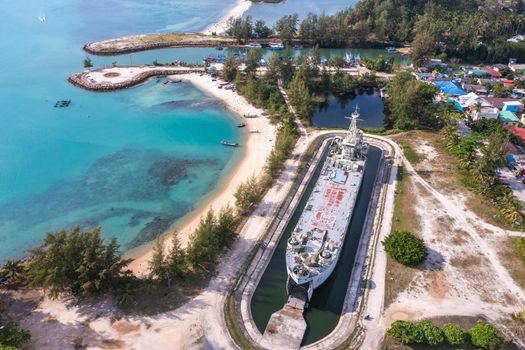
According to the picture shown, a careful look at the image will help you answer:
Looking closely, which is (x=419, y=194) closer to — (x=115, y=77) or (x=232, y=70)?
(x=232, y=70)

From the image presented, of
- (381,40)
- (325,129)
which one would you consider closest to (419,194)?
(325,129)

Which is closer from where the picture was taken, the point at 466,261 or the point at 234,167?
the point at 466,261

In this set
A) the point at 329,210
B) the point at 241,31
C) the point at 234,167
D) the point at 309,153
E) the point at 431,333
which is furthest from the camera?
the point at 241,31

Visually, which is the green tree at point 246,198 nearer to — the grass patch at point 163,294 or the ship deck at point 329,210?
the ship deck at point 329,210

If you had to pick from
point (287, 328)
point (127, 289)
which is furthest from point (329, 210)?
point (127, 289)

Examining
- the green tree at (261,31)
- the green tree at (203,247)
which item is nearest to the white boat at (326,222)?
the green tree at (203,247)

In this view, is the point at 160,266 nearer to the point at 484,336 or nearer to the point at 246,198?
the point at 246,198
